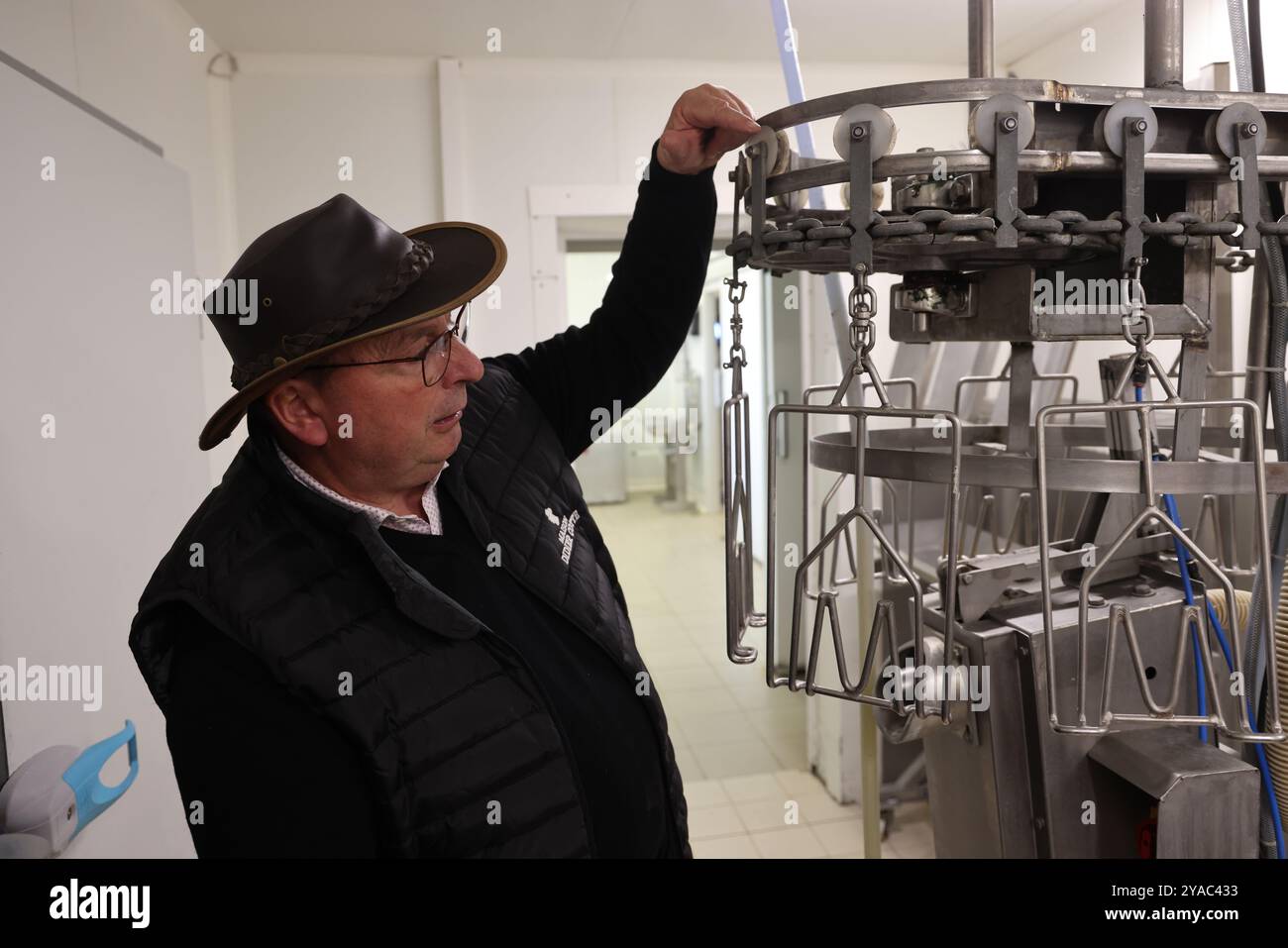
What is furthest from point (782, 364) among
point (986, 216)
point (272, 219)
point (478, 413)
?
point (986, 216)

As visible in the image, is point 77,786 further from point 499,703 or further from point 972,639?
point 972,639

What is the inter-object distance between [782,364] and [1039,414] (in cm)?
253

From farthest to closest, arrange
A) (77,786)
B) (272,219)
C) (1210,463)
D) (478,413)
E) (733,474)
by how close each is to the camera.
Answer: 1. (272,219)
2. (77,786)
3. (478,413)
4. (733,474)
5. (1210,463)

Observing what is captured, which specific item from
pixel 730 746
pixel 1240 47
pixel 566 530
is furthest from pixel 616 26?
pixel 730 746

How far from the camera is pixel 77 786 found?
1.21 meters

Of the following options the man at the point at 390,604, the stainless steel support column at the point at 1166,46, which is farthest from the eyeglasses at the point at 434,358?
the stainless steel support column at the point at 1166,46

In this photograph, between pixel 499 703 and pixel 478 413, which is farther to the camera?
pixel 478 413

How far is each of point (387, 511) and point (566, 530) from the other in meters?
0.23

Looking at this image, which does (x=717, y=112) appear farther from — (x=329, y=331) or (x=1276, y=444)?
(x=1276, y=444)

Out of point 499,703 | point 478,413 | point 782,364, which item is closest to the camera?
point 499,703

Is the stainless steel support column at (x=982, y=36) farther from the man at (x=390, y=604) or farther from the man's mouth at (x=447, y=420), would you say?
the man's mouth at (x=447, y=420)

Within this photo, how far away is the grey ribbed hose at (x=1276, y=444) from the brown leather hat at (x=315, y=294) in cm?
61

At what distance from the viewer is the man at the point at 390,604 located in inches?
28.0

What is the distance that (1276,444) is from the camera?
0.70 metres
